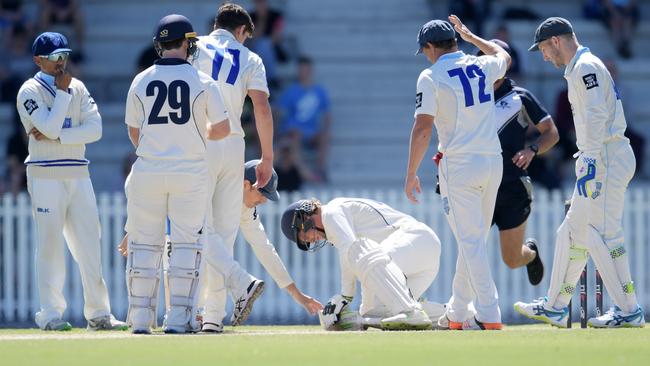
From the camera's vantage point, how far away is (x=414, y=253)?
12062 mm

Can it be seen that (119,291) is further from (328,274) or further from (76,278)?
(328,274)

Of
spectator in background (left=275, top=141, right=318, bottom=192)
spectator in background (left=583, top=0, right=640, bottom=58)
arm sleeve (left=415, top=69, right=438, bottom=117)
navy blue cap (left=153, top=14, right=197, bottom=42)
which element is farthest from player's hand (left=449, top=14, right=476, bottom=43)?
spectator in background (left=583, top=0, right=640, bottom=58)

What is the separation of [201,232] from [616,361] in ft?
11.5

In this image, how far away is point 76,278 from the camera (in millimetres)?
17703

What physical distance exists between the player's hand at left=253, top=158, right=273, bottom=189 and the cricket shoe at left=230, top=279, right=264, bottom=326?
771 millimetres

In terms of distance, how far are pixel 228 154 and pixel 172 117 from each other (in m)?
0.94

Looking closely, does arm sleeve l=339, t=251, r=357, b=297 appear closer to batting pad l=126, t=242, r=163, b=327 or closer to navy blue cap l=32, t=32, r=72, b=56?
batting pad l=126, t=242, r=163, b=327

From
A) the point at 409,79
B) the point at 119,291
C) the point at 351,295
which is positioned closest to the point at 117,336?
the point at 351,295

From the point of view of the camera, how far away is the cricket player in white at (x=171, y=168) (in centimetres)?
1072

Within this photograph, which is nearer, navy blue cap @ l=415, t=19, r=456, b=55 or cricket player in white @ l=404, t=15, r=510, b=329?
cricket player in white @ l=404, t=15, r=510, b=329

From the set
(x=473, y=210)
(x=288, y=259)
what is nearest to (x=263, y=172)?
(x=473, y=210)

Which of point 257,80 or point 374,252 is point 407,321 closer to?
point 374,252

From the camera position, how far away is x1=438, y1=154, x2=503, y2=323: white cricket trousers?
Result: 11.4 meters

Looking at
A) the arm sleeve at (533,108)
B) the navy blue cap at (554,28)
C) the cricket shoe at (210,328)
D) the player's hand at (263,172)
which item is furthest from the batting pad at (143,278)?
the arm sleeve at (533,108)
